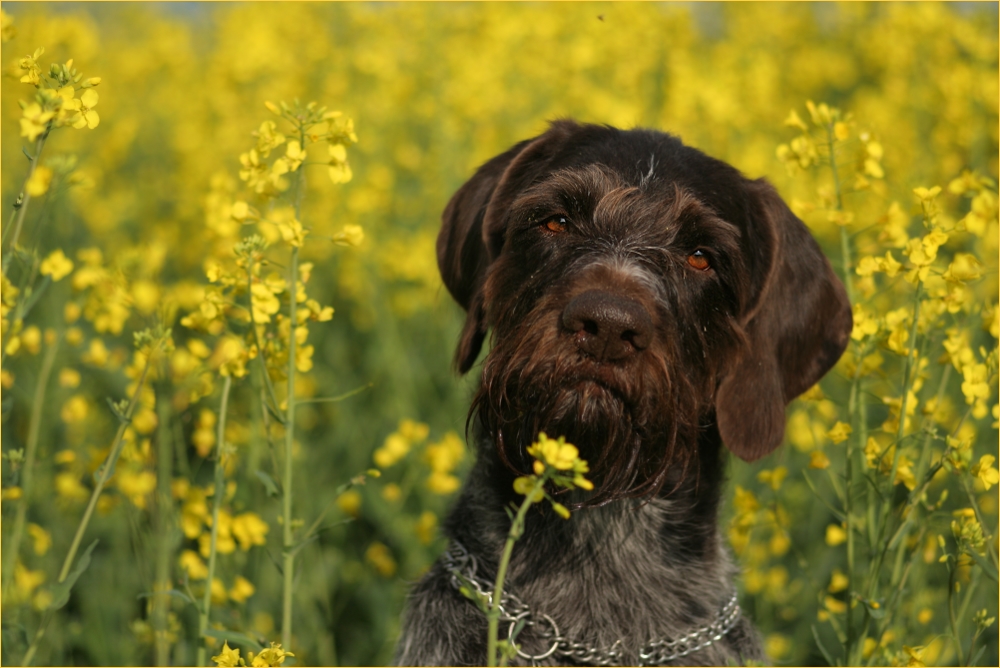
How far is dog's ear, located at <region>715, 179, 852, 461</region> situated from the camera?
2.78 m

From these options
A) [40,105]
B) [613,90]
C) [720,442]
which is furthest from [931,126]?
[40,105]

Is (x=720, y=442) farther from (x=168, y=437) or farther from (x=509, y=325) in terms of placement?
(x=168, y=437)

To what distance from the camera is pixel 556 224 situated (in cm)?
277

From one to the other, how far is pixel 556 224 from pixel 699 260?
0.41 m

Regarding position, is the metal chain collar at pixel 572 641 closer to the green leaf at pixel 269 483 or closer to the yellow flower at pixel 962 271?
the green leaf at pixel 269 483

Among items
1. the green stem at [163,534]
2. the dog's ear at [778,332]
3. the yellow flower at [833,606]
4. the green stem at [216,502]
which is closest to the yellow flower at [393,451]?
the green stem at [163,534]

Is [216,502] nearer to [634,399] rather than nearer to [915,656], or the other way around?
[634,399]

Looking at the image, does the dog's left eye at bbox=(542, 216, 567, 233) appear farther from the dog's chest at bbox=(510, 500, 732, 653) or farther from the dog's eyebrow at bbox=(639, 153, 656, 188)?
the dog's chest at bbox=(510, 500, 732, 653)

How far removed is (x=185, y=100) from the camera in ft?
26.8

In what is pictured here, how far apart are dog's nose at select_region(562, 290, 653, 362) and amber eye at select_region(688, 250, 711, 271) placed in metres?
0.46

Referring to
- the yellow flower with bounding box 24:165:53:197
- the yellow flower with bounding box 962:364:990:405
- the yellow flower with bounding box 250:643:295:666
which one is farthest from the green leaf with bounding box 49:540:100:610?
the yellow flower with bounding box 962:364:990:405

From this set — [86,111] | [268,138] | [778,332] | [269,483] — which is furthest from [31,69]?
[778,332]

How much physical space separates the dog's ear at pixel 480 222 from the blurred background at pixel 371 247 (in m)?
0.44

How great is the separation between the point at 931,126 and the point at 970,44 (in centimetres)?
148
